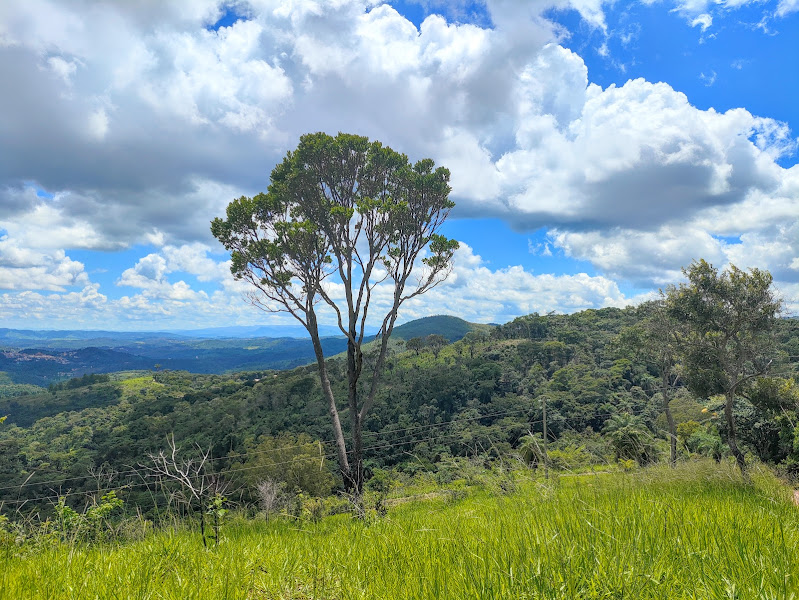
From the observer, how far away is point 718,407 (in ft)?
52.5

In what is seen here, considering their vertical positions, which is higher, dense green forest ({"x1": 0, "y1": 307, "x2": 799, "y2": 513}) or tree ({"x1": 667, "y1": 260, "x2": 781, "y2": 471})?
tree ({"x1": 667, "y1": 260, "x2": 781, "y2": 471})

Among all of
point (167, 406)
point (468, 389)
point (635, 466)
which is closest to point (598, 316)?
point (468, 389)

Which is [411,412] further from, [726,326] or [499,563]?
[499,563]

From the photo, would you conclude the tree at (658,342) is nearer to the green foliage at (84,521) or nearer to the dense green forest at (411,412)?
the dense green forest at (411,412)

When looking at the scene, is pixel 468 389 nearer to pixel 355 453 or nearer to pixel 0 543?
pixel 355 453

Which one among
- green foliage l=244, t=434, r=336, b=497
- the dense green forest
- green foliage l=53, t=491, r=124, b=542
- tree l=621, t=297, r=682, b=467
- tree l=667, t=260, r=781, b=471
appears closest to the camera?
green foliage l=53, t=491, r=124, b=542

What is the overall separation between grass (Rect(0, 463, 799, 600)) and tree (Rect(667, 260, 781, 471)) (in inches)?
430

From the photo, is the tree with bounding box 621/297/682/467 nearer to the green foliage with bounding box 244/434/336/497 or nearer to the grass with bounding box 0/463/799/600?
the grass with bounding box 0/463/799/600

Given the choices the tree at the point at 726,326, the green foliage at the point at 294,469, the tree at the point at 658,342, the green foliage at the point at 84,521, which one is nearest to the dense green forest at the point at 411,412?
the green foliage at the point at 294,469

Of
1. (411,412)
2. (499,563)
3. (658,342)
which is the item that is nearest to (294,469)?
(658,342)

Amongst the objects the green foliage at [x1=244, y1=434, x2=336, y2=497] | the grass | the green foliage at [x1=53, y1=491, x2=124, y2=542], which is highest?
the grass

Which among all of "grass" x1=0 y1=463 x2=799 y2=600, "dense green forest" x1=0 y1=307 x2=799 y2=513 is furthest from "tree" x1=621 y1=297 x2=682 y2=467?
"grass" x1=0 y1=463 x2=799 y2=600

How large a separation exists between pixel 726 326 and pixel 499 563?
13575mm

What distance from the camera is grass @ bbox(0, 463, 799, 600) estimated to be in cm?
152
